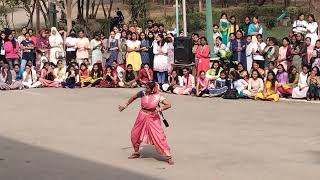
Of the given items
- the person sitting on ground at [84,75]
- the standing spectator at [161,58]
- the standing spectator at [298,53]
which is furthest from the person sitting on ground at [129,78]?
the standing spectator at [298,53]

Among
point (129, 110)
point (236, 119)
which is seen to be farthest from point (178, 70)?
point (236, 119)

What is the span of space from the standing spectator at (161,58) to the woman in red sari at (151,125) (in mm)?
9244

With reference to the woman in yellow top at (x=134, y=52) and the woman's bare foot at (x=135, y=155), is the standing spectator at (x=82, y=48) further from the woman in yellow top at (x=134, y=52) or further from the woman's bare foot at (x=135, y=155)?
the woman's bare foot at (x=135, y=155)

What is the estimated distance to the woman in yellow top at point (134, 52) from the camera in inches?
790

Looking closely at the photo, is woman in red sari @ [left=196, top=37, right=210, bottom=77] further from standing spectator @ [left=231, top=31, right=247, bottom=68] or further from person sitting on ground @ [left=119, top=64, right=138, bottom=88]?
person sitting on ground @ [left=119, top=64, right=138, bottom=88]

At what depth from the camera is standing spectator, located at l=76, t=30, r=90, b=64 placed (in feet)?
69.8

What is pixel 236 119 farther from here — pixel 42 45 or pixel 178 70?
pixel 42 45

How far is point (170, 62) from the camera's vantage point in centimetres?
1958

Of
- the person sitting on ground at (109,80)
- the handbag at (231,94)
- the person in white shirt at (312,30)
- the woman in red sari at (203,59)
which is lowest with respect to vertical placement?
the handbag at (231,94)

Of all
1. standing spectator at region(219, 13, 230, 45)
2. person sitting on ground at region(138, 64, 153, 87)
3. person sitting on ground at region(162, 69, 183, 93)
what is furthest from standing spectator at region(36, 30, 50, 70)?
standing spectator at region(219, 13, 230, 45)

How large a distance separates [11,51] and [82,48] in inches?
87.4

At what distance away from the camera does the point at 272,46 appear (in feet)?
61.2

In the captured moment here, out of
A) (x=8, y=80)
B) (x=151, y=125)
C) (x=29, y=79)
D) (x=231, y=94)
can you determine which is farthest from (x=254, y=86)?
(x=8, y=80)

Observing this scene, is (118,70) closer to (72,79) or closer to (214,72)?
(72,79)
